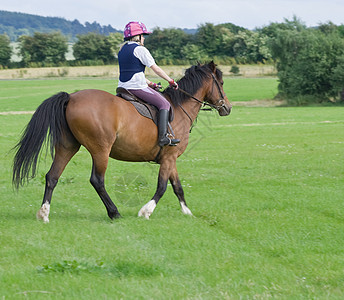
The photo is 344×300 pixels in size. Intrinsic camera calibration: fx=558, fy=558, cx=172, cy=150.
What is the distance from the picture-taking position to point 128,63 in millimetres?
9758

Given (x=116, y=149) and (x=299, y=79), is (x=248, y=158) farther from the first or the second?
(x=299, y=79)

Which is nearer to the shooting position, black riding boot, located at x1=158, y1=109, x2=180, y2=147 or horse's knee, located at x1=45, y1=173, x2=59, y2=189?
horse's knee, located at x1=45, y1=173, x2=59, y2=189

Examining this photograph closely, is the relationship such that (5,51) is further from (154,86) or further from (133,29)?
(133,29)

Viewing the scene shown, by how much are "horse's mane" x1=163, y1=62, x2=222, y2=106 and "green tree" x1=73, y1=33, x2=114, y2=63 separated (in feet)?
307

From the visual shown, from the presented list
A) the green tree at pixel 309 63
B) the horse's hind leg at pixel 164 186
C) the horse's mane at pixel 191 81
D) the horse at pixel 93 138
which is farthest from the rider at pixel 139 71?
the green tree at pixel 309 63

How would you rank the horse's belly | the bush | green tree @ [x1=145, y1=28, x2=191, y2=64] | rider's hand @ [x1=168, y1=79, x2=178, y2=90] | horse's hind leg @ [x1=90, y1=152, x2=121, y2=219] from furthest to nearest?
1. green tree @ [x1=145, y1=28, x2=191, y2=64]
2. the bush
3. rider's hand @ [x1=168, y1=79, x2=178, y2=90]
4. the horse's belly
5. horse's hind leg @ [x1=90, y1=152, x2=121, y2=219]

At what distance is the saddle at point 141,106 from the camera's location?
975 cm

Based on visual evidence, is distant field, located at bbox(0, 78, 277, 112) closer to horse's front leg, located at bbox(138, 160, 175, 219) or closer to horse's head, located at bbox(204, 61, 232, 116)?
horse's head, located at bbox(204, 61, 232, 116)

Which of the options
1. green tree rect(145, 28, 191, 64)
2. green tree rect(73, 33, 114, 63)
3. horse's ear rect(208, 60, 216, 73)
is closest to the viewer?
horse's ear rect(208, 60, 216, 73)

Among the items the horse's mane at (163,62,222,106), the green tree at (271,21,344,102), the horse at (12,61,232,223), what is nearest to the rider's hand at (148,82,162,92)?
the horse's mane at (163,62,222,106)

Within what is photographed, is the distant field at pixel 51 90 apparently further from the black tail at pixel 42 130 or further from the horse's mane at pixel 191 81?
the black tail at pixel 42 130

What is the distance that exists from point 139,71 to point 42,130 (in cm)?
200

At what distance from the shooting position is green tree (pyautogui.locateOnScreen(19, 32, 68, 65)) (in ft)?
341

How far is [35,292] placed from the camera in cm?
582
